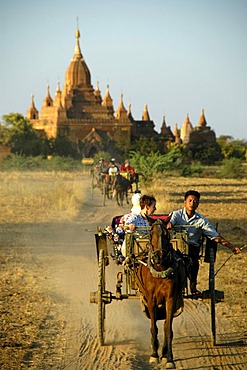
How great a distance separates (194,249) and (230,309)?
156 centimetres

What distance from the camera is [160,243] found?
5527 millimetres

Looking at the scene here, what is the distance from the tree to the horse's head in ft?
181

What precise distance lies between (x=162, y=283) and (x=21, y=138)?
59.4 metres

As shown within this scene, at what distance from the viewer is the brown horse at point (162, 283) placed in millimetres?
5566

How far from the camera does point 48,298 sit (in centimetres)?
849

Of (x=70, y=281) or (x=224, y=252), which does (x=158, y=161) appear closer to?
(x=224, y=252)

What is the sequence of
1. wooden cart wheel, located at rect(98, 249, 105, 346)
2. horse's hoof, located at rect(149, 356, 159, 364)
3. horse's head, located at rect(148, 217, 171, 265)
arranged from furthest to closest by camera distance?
1. wooden cart wheel, located at rect(98, 249, 105, 346)
2. horse's hoof, located at rect(149, 356, 159, 364)
3. horse's head, located at rect(148, 217, 171, 265)

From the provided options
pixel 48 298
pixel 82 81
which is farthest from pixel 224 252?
pixel 82 81

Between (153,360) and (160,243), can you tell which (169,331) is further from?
(160,243)

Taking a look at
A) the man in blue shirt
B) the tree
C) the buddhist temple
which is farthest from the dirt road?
the buddhist temple

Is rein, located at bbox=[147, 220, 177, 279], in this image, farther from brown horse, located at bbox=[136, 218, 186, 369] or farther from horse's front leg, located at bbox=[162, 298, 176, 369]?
horse's front leg, located at bbox=[162, 298, 176, 369]

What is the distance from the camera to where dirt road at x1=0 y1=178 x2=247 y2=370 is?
5.99m

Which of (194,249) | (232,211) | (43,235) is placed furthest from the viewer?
(232,211)

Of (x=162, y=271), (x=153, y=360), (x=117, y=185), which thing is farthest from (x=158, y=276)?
(x=117, y=185)
